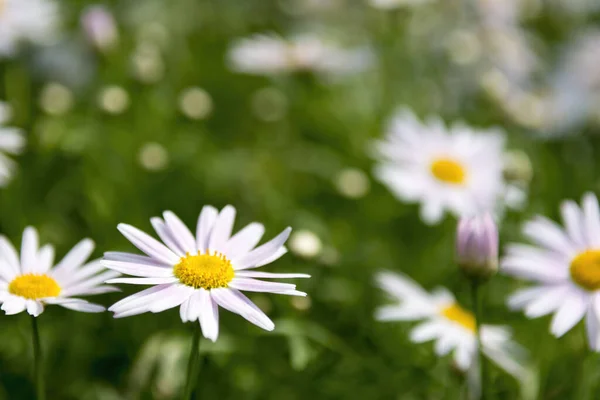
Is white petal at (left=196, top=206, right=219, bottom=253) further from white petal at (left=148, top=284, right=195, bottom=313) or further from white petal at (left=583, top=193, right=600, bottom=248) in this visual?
white petal at (left=583, top=193, right=600, bottom=248)

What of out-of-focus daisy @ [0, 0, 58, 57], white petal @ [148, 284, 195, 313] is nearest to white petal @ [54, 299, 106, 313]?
white petal @ [148, 284, 195, 313]

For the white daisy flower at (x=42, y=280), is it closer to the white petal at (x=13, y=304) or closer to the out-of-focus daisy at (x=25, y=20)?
the white petal at (x=13, y=304)

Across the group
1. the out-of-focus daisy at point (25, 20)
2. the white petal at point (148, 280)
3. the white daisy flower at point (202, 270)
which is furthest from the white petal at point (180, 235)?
the out-of-focus daisy at point (25, 20)

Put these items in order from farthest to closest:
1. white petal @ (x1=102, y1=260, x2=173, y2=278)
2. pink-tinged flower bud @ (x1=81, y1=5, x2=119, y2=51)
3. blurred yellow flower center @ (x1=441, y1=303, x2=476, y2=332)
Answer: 1. pink-tinged flower bud @ (x1=81, y1=5, x2=119, y2=51)
2. blurred yellow flower center @ (x1=441, y1=303, x2=476, y2=332)
3. white petal @ (x1=102, y1=260, x2=173, y2=278)

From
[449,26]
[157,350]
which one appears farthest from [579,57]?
[157,350]

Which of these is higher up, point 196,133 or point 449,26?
point 449,26

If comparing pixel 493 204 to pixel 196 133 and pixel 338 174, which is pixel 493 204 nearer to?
pixel 338 174
